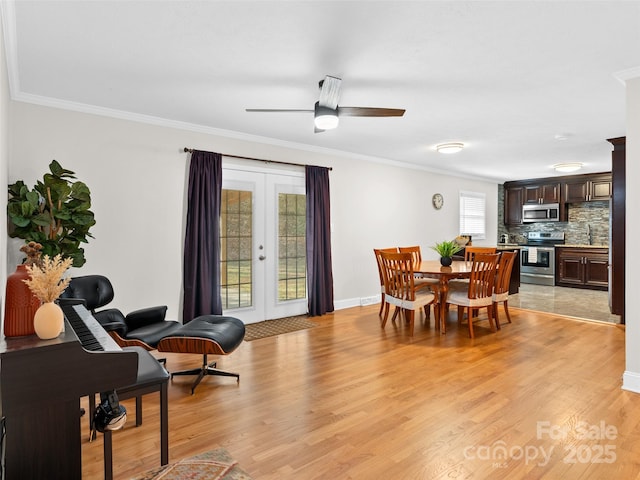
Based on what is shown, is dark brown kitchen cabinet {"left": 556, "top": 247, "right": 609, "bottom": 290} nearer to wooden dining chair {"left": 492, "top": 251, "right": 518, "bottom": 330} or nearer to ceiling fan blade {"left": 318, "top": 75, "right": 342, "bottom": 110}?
wooden dining chair {"left": 492, "top": 251, "right": 518, "bottom": 330}

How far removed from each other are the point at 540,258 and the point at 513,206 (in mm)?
1468

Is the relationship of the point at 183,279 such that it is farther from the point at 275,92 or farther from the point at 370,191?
the point at 370,191

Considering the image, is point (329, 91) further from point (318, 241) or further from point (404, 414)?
point (318, 241)

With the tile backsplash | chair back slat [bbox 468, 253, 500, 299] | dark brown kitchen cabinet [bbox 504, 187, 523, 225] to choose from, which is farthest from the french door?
the tile backsplash

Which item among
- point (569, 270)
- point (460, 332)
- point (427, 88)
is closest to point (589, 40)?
point (427, 88)

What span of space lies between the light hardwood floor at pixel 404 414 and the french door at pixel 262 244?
102 cm

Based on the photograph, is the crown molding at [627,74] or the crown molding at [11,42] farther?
the crown molding at [627,74]

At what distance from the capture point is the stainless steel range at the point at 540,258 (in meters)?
8.45

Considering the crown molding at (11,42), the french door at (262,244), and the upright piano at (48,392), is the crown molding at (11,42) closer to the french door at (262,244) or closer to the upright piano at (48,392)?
the upright piano at (48,392)

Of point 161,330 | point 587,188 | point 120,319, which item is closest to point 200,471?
point 161,330

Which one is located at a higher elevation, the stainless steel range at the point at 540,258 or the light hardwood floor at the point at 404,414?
the stainless steel range at the point at 540,258

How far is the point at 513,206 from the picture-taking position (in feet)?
30.8

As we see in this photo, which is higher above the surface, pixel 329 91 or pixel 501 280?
pixel 329 91

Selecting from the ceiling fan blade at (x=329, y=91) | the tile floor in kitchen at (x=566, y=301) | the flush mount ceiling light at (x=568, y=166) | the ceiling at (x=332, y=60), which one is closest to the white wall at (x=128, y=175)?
the ceiling at (x=332, y=60)
